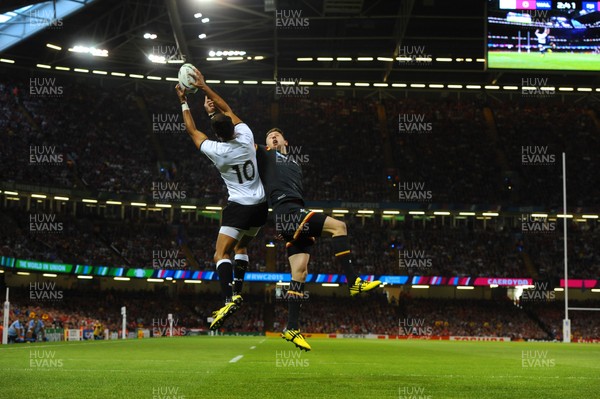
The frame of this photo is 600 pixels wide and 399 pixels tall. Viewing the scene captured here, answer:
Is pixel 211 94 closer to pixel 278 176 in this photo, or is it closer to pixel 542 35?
pixel 278 176

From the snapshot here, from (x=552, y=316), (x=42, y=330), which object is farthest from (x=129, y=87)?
(x=552, y=316)

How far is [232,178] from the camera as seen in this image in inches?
435

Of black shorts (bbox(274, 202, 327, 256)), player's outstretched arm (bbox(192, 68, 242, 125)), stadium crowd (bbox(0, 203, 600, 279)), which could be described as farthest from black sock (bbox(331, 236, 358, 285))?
stadium crowd (bbox(0, 203, 600, 279))

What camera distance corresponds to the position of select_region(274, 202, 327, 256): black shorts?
35.5 feet

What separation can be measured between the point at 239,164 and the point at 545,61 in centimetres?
3228

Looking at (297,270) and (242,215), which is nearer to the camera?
(242,215)

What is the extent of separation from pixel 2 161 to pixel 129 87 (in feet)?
60.9

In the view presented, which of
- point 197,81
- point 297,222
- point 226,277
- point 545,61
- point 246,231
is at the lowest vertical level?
point 226,277

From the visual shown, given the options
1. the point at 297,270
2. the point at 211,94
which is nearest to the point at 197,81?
the point at 211,94

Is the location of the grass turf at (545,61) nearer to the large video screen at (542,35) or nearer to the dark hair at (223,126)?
the large video screen at (542,35)

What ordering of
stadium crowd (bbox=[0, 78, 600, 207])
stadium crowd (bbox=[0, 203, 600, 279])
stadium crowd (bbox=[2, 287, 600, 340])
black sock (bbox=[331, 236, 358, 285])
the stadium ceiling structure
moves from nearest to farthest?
1. black sock (bbox=[331, 236, 358, 285])
2. the stadium ceiling structure
3. stadium crowd (bbox=[2, 287, 600, 340])
4. stadium crowd (bbox=[0, 203, 600, 279])
5. stadium crowd (bbox=[0, 78, 600, 207])

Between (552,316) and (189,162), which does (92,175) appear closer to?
(189,162)

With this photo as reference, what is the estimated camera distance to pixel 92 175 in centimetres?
6034

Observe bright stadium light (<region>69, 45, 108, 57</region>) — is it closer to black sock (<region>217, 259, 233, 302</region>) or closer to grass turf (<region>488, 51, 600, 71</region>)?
grass turf (<region>488, 51, 600, 71</region>)
